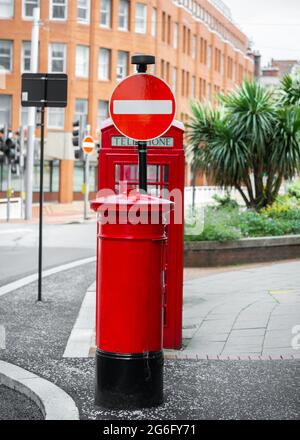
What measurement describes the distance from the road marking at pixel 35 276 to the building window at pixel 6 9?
114 ft

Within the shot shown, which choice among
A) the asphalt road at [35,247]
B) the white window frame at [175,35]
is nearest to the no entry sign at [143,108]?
the asphalt road at [35,247]

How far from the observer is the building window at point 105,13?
52.4 m

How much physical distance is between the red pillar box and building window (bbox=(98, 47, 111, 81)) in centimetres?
4825

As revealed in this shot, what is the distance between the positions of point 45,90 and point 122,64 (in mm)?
44607

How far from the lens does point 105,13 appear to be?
52625 mm

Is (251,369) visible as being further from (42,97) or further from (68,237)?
(68,237)

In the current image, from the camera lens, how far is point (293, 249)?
1498 centimetres

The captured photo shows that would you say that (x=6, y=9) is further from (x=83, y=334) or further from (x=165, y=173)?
(x=165, y=173)

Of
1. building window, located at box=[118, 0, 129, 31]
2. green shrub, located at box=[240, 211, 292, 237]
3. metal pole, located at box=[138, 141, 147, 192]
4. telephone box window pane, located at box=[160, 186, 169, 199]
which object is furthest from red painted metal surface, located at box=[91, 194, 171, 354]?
building window, located at box=[118, 0, 129, 31]

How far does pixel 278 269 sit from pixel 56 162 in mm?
39097

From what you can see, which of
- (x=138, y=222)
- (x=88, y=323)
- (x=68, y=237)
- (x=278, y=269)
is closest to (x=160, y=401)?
(x=138, y=222)

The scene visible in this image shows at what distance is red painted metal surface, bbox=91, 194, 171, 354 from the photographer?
18.6ft

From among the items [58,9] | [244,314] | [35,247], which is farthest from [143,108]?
[58,9]

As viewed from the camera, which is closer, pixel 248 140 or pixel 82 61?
pixel 248 140
